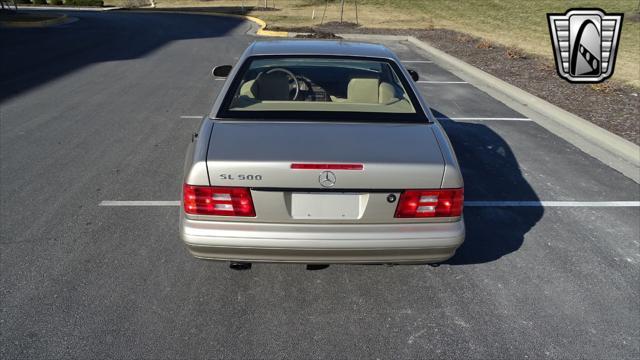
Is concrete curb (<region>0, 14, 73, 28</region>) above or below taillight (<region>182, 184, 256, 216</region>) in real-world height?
above

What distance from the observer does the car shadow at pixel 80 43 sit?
1068 centimetres

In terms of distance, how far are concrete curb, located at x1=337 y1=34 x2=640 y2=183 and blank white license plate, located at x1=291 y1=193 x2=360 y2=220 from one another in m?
4.56

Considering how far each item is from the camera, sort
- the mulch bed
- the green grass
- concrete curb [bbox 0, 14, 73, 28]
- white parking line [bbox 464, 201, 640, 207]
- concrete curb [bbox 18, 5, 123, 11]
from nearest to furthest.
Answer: white parking line [bbox 464, 201, 640, 207] → the mulch bed → the green grass → concrete curb [bbox 0, 14, 73, 28] → concrete curb [bbox 18, 5, 123, 11]

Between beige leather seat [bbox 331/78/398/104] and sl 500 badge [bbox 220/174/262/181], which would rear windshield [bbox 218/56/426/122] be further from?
sl 500 badge [bbox 220/174/262/181]

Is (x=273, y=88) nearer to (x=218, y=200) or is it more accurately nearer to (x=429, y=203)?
(x=218, y=200)

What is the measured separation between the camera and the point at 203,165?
2711mm

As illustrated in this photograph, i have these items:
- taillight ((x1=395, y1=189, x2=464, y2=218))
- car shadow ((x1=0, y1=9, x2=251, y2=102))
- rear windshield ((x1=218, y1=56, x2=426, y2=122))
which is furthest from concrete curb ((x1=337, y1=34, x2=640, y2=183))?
car shadow ((x1=0, y1=9, x2=251, y2=102))

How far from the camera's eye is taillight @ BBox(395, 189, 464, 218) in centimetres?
276

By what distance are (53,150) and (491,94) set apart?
833 centimetres

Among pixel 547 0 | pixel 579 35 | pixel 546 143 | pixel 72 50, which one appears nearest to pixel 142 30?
pixel 72 50

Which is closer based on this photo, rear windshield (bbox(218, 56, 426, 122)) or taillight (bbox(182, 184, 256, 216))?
taillight (bbox(182, 184, 256, 216))

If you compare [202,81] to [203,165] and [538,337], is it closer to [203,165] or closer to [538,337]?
[203,165]

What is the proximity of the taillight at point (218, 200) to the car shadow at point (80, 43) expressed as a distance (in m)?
7.73

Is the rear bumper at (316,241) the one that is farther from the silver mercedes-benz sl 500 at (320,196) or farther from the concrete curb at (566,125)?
the concrete curb at (566,125)
